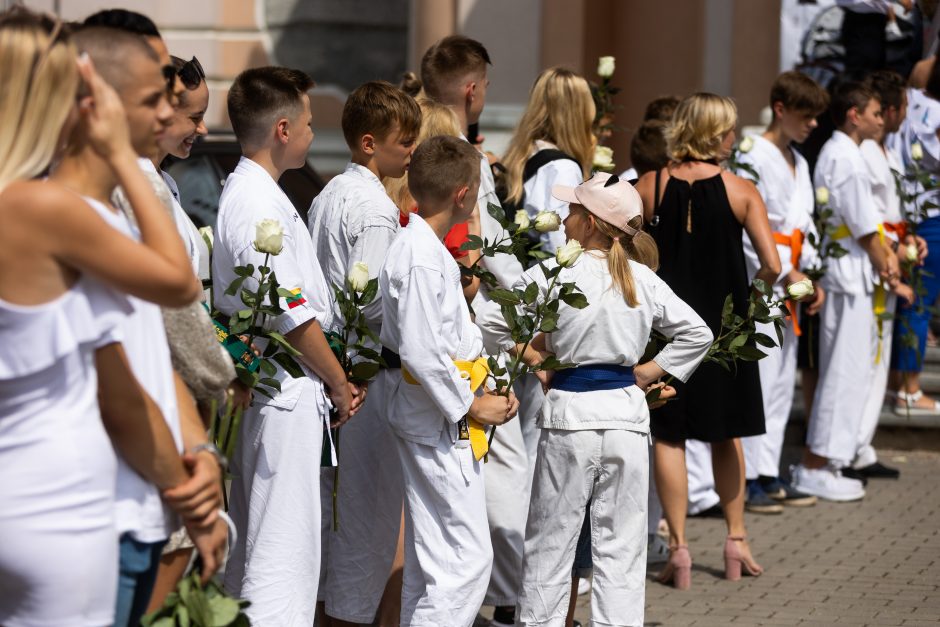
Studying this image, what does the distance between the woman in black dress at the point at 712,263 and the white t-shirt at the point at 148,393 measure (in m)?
3.68

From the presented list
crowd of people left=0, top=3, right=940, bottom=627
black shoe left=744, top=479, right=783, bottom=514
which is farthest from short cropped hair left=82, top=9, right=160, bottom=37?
black shoe left=744, top=479, right=783, bottom=514

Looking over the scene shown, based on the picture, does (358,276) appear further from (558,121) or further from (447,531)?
(558,121)

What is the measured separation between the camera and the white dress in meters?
2.61

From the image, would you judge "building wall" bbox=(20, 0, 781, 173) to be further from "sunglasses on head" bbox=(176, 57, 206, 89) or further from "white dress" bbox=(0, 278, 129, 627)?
"white dress" bbox=(0, 278, 129, 627)

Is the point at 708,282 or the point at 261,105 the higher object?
the point at 261,105

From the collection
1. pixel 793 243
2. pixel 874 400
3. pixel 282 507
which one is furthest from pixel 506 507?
pixel 874 400

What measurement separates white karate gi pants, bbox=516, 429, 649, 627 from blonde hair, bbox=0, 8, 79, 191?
2601 millimetres

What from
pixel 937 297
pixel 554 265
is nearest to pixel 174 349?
pixel 554 265

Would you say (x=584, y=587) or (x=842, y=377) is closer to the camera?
(x=584, y=587)

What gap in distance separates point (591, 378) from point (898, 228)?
4.01 m

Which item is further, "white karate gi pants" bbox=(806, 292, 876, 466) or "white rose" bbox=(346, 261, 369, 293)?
"white karate gi pants" bbox=(806, 292, 876, 466)

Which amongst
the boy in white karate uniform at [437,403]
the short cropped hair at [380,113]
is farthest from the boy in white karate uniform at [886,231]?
the boy in white karate uniform at [437,403]

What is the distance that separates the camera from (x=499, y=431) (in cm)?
559

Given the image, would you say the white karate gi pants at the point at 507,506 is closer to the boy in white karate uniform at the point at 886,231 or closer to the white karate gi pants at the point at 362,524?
the white karate gi pants at the point at 362,524
